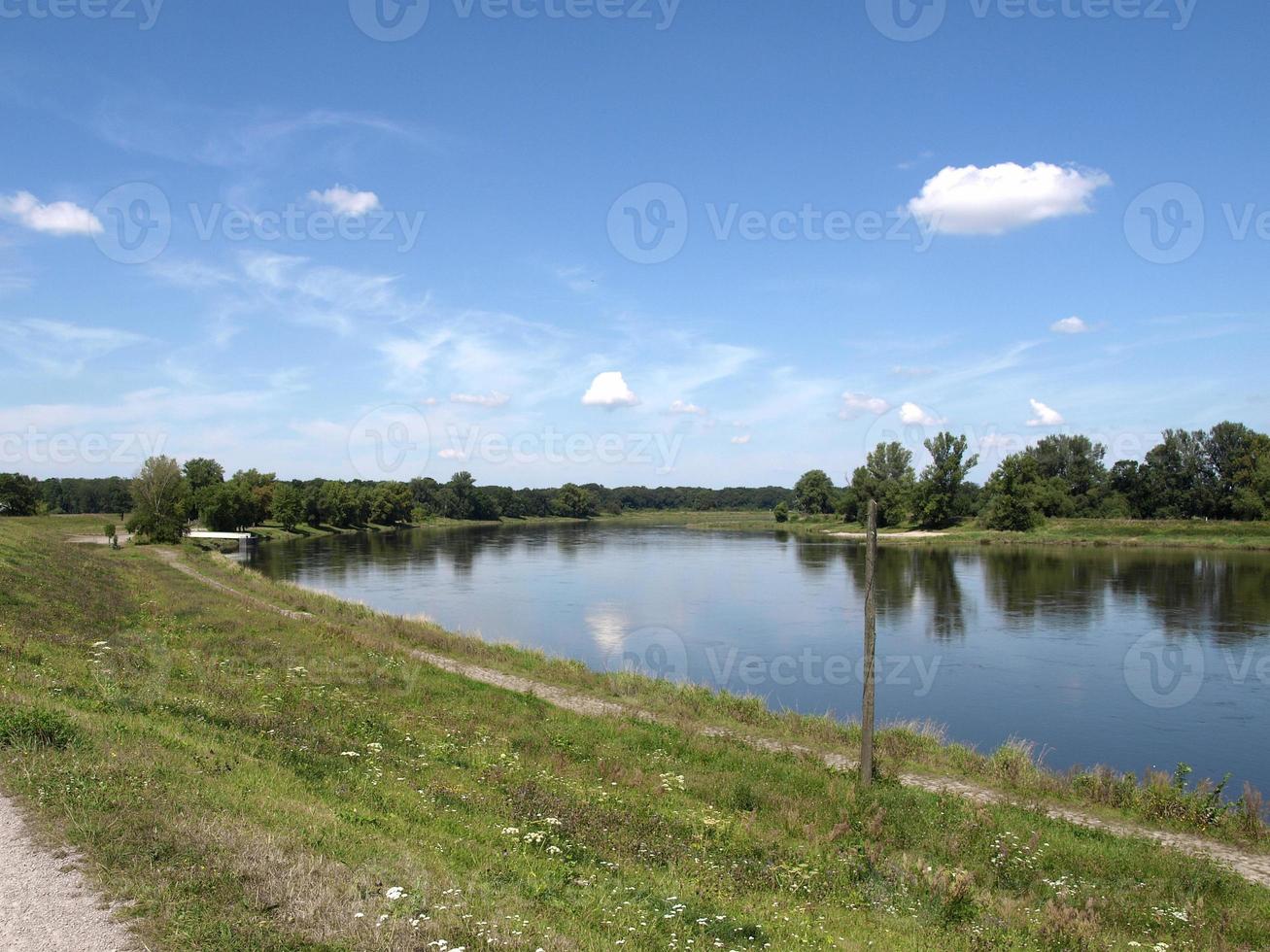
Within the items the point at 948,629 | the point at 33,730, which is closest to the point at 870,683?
the point at 33,730

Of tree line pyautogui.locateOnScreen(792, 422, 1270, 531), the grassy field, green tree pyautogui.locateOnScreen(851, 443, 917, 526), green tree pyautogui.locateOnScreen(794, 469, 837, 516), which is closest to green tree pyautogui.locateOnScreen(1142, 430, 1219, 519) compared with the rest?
tree line pyautogui.locateOnScreen(792, 422, 1270, 531)

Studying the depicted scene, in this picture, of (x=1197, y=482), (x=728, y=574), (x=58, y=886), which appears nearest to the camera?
(x=58, y=886)

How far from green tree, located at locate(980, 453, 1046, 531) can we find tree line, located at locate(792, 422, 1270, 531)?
117mm

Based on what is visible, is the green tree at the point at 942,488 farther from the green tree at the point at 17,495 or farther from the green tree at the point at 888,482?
the green tree at the point at 17,495

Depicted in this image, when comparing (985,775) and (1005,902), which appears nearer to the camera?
(1005,902)

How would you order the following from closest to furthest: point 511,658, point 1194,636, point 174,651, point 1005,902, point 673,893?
point 673,893, point 1005,902, point 174,651, point 511,658, point 1194,636

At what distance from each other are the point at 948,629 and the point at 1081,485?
99.5m

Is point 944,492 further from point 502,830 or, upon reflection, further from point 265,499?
point 502,830

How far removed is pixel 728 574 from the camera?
63281mm

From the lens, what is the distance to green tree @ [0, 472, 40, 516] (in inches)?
3252

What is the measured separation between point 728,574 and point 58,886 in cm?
5892

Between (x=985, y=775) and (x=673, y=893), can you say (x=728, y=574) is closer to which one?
(x=985, y=775)

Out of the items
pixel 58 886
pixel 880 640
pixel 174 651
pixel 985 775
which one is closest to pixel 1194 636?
pixel 880 640

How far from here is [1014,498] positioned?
97.5 m
